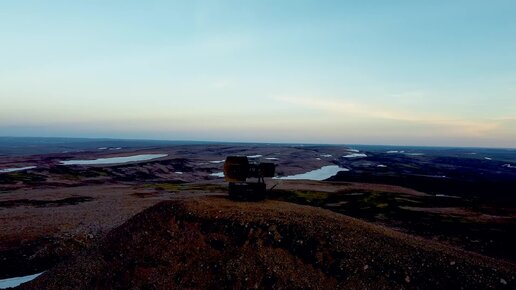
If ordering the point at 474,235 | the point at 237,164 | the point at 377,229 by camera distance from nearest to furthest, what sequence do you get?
the point at 377,229, the point at 237,164, the point at 474,235

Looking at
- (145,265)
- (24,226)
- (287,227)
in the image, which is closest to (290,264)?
(287,227)

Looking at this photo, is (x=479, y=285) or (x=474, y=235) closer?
(x=479, y=285)

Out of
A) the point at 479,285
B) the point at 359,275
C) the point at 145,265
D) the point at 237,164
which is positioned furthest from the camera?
the point at 237,164

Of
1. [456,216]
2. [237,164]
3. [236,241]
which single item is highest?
[237,164]

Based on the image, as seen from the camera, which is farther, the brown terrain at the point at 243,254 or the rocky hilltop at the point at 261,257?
the brown terrain at the point at 243,254

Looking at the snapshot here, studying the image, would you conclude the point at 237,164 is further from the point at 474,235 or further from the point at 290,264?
the point at 474,235

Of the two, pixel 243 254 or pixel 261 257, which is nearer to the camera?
pixel 261 257

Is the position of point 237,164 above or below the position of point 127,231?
above

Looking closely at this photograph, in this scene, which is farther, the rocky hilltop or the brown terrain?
the brown terrain
